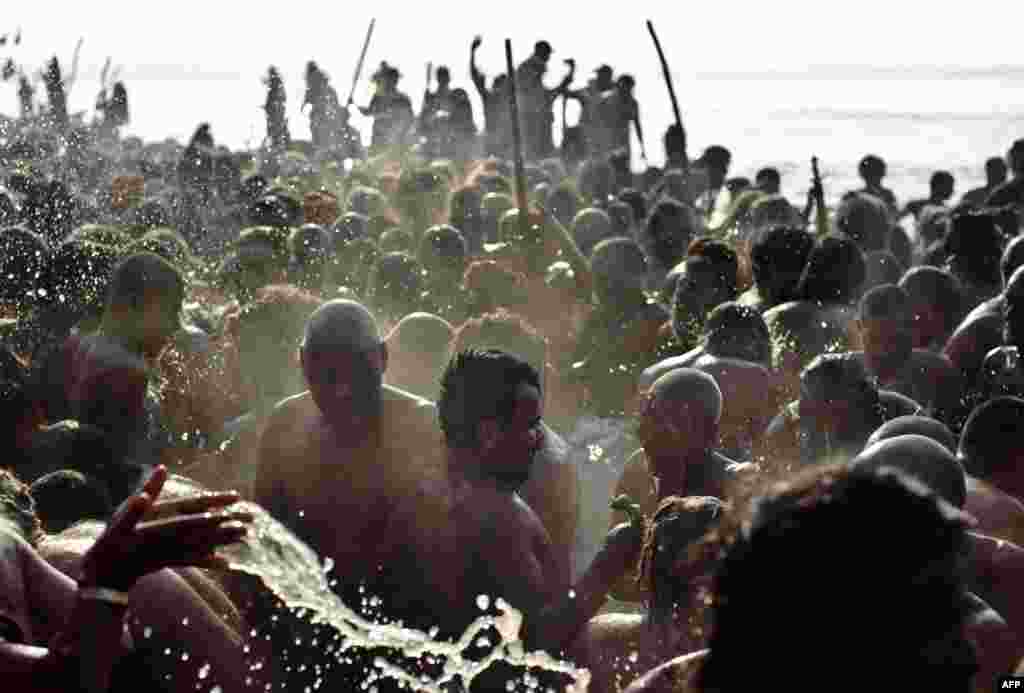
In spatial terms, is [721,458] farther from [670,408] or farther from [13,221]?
[13,221]

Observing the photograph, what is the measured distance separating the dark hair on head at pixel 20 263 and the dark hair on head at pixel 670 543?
325 centimetres

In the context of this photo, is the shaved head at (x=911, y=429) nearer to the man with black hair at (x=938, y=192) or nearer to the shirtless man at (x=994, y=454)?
the shirtless man at (x=994, y=454)

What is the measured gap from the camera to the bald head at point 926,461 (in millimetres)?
3381

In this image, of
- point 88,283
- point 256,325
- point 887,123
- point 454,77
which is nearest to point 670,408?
point 256,325

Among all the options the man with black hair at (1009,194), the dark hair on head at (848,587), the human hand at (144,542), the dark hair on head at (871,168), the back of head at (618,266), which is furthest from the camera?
the dark hair on head at (871,168)

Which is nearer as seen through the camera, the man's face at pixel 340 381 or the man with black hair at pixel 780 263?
the man's face at pixel 340 381

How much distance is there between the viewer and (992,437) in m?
4.11

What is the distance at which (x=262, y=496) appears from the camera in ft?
14.3

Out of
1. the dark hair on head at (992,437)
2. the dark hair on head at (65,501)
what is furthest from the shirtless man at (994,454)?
the dark hair on head at (65,501)

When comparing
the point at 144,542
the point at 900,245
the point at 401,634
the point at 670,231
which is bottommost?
the point at 401,634

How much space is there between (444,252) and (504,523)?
177 inches

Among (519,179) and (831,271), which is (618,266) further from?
(519,179)

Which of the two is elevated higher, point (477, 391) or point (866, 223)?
point (477, 391)

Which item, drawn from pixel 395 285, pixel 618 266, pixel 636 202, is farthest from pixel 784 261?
pixel 636 202
